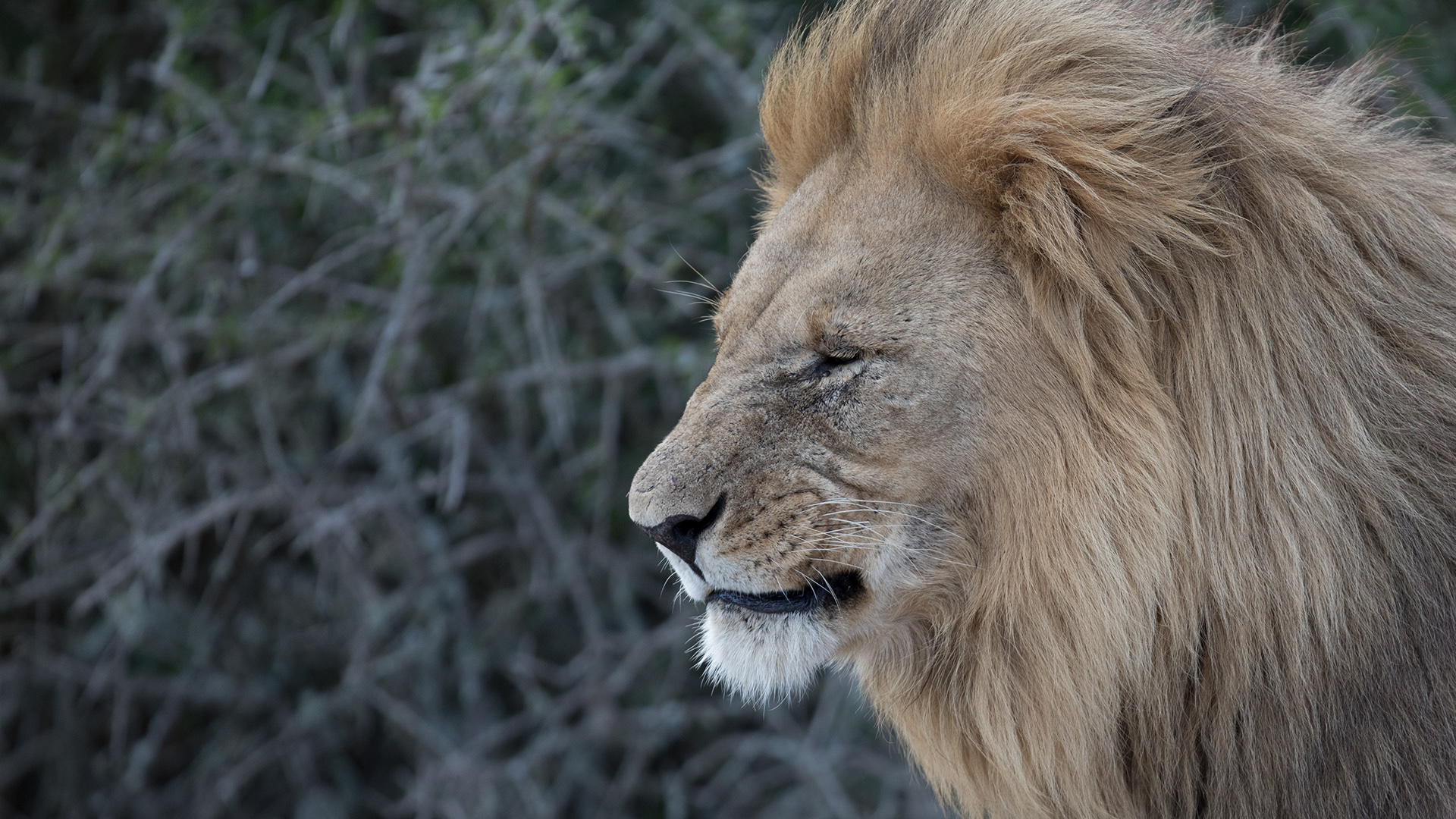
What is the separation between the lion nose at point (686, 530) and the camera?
1.32 meters

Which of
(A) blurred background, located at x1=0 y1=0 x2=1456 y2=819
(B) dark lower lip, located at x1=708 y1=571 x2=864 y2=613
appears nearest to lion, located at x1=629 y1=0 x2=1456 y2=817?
(B) dark lower lip, located at x1=708 y1=571 x2=864 y2=613

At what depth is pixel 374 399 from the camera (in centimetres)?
242

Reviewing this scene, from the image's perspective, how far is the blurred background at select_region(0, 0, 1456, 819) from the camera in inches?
100

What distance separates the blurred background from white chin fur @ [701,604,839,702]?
1.05 meters

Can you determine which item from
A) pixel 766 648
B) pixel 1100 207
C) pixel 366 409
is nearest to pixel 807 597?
pixel 766 648

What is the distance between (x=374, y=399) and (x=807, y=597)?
140cm

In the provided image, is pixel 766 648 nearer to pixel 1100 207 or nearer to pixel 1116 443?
pixel 1116 443

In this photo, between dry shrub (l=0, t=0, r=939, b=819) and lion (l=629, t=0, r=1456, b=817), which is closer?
lion (l=629, t=0, r=1456, b=817)

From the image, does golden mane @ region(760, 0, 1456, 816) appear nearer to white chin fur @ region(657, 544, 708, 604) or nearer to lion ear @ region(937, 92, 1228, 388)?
lion ear @ region(937, 92, 1228, 388)

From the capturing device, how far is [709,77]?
2838 mm

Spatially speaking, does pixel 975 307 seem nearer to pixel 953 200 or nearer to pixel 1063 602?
pixel 953 200

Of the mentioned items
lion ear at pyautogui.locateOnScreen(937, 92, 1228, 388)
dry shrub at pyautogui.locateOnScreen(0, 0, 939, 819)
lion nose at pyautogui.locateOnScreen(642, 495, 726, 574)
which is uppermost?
lion ear at pyautogui.locateOnScreen(937, 92, 1228, 388)

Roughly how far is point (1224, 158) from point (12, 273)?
2.99m

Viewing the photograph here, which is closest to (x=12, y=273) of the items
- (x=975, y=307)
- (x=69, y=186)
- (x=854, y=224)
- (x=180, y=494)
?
(x=69, y=186)
